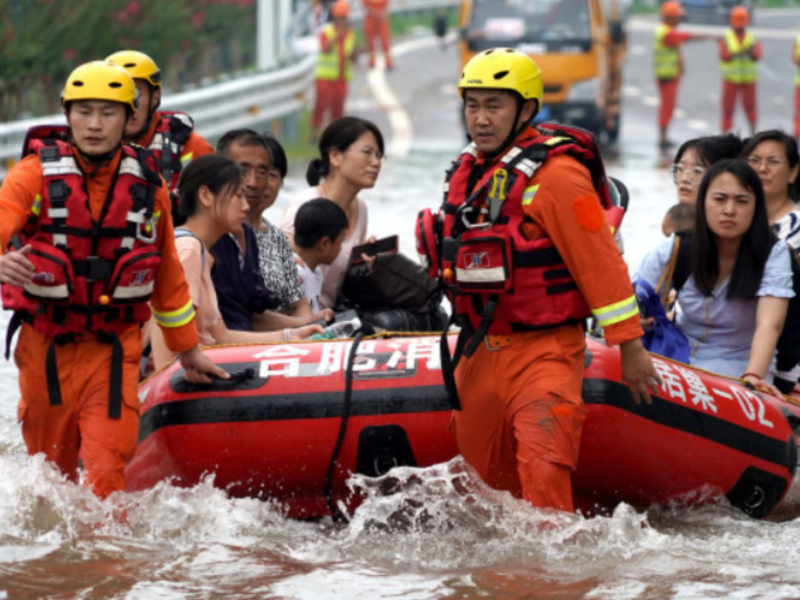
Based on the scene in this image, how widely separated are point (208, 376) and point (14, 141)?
7703mm

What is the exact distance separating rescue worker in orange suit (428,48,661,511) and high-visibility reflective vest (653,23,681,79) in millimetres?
18018

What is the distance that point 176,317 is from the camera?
21.0 ft

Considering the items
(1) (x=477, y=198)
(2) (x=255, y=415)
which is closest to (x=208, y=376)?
(2) (x=255, y=415)

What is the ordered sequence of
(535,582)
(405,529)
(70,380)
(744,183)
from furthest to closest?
(744,183)
(405,529)
(70,380)
(535,582)

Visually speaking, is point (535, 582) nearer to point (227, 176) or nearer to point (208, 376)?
point (208, 376)

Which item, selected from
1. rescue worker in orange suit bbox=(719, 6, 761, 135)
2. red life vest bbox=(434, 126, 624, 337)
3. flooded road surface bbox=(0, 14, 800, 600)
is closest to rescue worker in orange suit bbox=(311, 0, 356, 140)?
rescue worker in orange suit bbox=(719, 6, 761, 135)

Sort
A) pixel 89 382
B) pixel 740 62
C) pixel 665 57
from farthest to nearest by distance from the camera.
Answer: pixel 665 57, pixel 740 62, pixel 89 382

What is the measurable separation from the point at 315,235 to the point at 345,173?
23.0 inches

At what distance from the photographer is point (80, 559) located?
236 inches

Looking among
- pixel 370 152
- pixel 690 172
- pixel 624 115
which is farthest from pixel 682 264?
pixel 624 115

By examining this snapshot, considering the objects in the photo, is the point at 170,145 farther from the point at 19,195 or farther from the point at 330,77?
the point at 330,77

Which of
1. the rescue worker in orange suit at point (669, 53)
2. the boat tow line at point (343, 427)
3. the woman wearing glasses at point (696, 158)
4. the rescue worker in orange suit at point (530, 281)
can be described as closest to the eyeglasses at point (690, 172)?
the woman wearing glasses at point (696, 158)

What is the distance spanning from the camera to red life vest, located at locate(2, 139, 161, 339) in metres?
6.05

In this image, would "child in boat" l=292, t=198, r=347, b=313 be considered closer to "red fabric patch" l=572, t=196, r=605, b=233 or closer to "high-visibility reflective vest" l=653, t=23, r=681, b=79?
"red fabric patch" l=572, t=196, r=605, b=233
